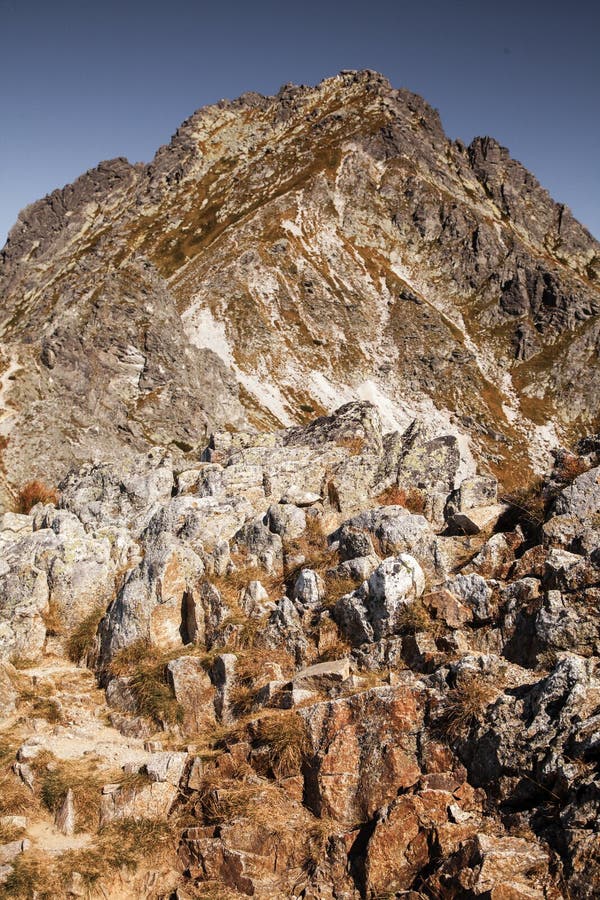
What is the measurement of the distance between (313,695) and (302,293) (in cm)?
10171

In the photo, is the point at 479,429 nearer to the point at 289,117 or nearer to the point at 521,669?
the point at 521,669

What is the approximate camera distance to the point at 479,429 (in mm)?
93188

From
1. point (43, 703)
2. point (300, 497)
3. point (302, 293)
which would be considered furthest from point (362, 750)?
point (302, 293)

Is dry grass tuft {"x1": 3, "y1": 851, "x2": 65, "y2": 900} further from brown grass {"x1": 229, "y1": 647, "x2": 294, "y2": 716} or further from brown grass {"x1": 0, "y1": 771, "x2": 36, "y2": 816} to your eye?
brown grass {"x1": 229, "y1": 647, "x2": 294, "y2": 716}

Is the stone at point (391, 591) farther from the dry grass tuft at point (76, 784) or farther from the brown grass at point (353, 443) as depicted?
the brown grass at point (353, 443)

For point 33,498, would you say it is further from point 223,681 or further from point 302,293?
point 302,293

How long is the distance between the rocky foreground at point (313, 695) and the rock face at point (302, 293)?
5178 mm

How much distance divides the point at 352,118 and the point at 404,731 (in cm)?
17505

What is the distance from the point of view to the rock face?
63.0m

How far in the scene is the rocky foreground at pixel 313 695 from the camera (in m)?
7.79

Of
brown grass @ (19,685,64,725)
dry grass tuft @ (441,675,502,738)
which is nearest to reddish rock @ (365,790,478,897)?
dry grass tuft @ (441,675,502,738)

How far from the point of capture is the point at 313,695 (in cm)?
1032

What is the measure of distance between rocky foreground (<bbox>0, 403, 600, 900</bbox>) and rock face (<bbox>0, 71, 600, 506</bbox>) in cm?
518

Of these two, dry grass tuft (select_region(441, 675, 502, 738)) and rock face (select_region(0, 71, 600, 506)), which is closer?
dry grass tuft (select_region(441, 675, 502, 738))
